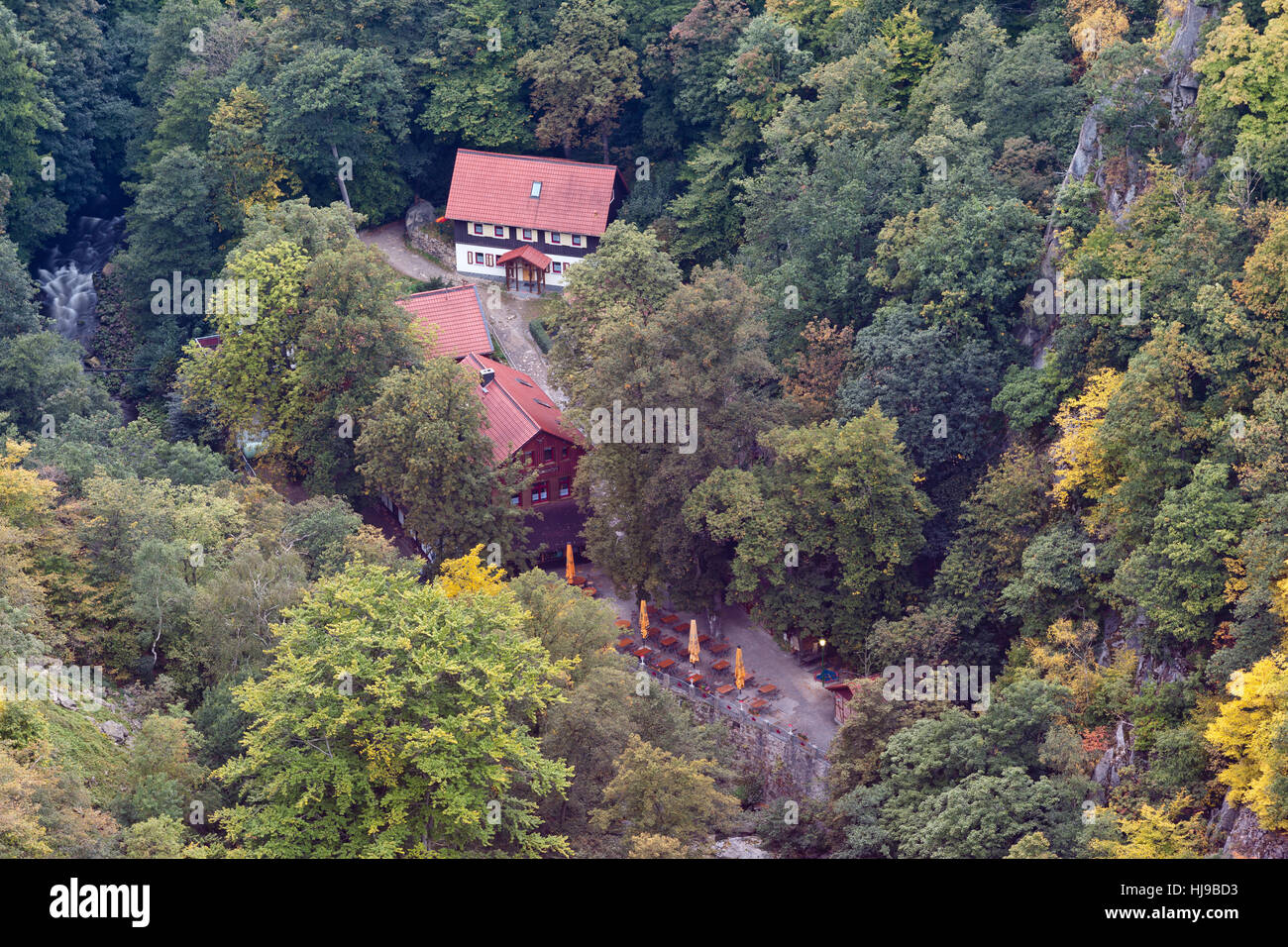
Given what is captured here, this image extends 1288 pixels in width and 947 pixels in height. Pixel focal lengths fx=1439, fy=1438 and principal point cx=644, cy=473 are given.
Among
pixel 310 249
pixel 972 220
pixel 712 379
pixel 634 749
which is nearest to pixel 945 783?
pixel 634 749

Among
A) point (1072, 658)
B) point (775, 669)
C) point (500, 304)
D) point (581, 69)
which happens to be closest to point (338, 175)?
point (500, 304)

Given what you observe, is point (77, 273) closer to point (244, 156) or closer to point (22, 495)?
point (244, 156)

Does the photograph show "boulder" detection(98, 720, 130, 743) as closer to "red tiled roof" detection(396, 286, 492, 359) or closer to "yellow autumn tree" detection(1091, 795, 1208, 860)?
"yellow autumn tree" detection(1091, 795, 1208, 860)

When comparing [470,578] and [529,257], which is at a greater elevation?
[529,257]

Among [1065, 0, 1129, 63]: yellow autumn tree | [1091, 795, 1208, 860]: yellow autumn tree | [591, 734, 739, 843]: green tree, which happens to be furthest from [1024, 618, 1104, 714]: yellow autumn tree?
[1065, 0, 1129, 63]: yellow autumn tree

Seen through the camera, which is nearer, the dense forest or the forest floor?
the dense forest
